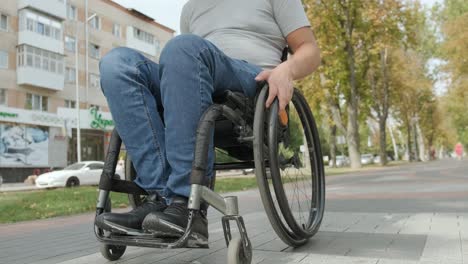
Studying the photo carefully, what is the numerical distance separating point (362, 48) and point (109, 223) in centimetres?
2778

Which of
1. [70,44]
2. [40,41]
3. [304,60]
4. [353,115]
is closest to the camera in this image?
[304,60]

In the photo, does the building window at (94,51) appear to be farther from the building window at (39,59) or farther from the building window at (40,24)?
the building window at (39,59)

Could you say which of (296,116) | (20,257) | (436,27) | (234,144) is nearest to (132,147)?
(234,144)

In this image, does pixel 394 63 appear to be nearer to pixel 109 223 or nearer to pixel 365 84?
pixel 365 84

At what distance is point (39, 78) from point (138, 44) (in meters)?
11.9

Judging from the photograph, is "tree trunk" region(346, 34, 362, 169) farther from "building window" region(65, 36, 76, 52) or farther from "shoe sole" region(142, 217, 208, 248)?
"shoe sole" region(142, 217, 208, 248)

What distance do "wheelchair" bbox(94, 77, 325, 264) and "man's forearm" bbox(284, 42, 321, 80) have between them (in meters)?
0.17

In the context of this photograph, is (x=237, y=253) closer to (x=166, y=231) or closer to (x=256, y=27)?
(x=166, y=231)

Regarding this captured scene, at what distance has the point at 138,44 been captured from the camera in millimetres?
39438

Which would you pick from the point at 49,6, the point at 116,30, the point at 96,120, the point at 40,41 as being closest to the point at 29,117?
the point at 96,120

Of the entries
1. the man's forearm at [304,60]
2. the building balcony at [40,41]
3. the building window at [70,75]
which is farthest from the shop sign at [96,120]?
the man's forearm at [304,60]

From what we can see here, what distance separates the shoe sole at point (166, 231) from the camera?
5.65 ft

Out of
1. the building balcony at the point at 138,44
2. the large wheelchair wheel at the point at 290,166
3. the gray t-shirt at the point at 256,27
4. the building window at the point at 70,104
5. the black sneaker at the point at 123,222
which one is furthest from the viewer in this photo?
the building balcony at the point at 138,44

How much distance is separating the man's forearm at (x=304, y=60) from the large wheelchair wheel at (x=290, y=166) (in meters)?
0.17
